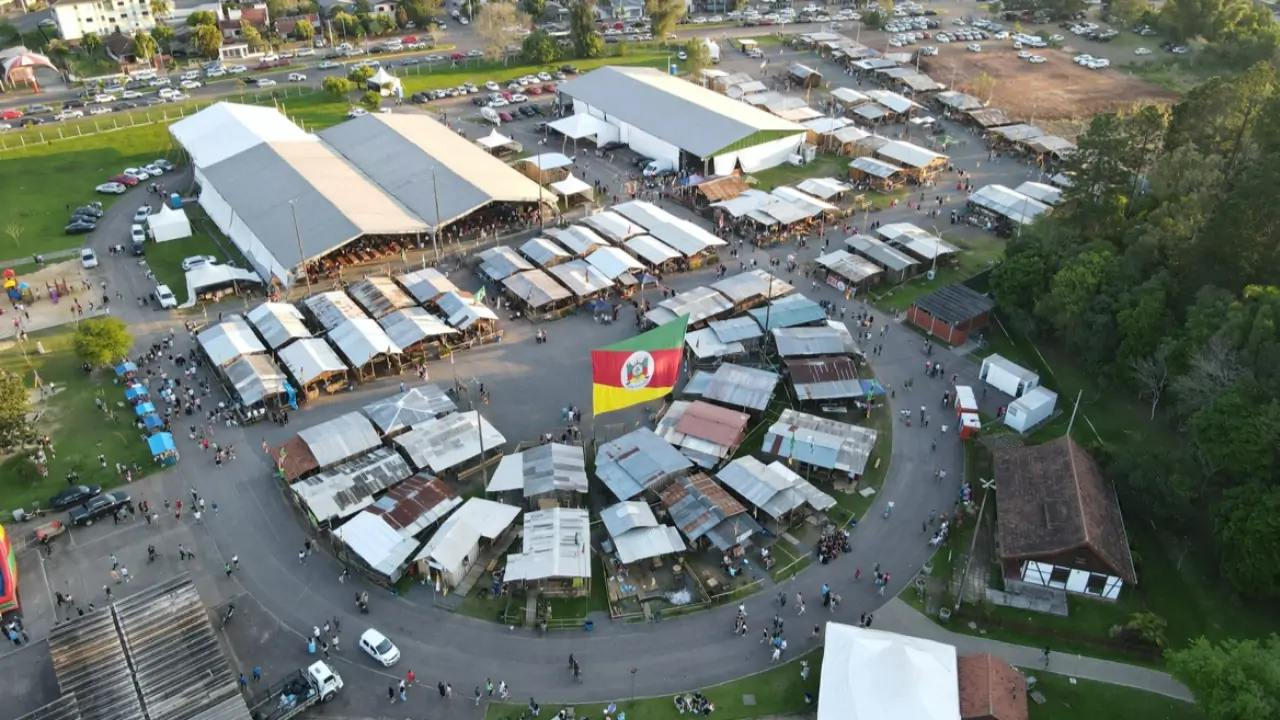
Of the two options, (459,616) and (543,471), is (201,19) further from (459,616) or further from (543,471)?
(459,616)

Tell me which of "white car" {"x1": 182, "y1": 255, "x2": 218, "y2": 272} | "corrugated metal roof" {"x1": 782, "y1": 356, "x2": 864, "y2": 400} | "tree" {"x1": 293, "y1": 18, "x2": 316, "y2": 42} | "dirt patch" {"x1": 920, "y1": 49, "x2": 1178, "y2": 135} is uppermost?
"tree" {"x1": 293, "y1": 18, "x2": 316, "y2": 42}

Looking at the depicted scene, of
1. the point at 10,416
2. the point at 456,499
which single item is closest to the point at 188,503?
the point at 10,416

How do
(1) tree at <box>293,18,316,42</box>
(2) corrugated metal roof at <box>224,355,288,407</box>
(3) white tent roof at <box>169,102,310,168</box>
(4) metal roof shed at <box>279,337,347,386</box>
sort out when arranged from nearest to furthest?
(2) corrugated metal roof at <box>224,355,288,407</box>, (4) metal roof shed at <box>279,337,347,386</box>, (3) white tent roof at <box>169,102,310,168</box>, (1) tree at <box>293,18,316,42</box>

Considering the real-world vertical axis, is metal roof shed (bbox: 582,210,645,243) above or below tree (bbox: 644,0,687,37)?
below

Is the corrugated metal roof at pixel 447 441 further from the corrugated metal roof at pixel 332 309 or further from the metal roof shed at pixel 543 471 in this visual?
the corrugated metal roof at pixel 332 309

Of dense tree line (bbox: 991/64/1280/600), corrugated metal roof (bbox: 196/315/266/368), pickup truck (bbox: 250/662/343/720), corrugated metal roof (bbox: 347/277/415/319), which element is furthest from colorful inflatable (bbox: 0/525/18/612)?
dense tree line (bbox: 991/64/1280/600)

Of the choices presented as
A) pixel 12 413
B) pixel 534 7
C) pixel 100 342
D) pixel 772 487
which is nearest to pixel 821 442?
pixel 772 487

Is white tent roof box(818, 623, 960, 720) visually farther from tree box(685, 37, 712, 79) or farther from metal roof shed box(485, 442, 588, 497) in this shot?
tree box(685, 37, 712, 79)
